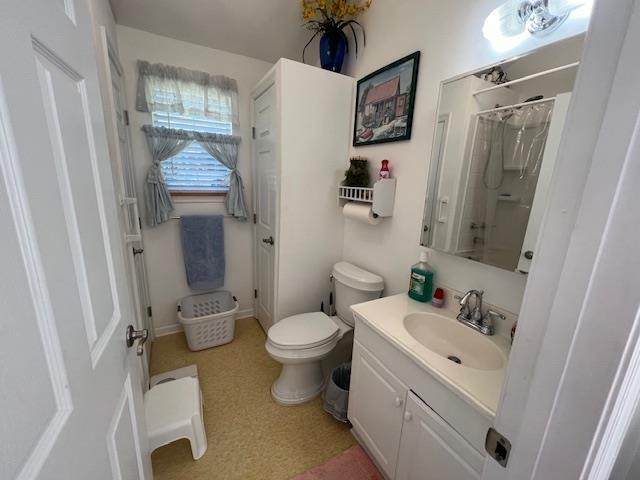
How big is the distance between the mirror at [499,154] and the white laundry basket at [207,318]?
5.82 feet

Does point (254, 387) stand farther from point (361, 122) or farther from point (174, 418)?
point (361, 122)

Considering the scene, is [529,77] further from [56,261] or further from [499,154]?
[56,261]

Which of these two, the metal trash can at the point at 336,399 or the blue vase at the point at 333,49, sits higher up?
the blue vase at the point at 333,49

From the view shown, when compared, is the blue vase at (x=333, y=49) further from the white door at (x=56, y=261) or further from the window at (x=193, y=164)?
the white door at (x=56, y=261)

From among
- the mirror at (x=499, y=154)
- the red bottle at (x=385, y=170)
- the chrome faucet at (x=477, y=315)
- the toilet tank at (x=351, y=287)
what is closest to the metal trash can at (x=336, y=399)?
the toilet tank at (x=351, y=287)

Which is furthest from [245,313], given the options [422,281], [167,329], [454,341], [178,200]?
[454,341]

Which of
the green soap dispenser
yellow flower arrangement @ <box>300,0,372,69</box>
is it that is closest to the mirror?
the green soap dispenser

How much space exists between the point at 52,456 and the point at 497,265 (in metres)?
1.36

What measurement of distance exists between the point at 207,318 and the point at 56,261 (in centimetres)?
188

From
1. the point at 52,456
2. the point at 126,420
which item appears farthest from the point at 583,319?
the point at 126,420

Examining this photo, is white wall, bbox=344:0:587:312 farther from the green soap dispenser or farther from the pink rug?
the pink rug

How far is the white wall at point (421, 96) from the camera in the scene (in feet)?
3.61

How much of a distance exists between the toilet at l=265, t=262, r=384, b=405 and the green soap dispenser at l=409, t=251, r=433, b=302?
299 millimetres

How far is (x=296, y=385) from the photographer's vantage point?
5.56 ft
